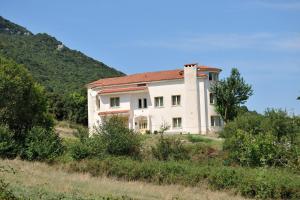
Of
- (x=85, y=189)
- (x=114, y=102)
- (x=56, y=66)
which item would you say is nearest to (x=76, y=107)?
(x=114, y=102)

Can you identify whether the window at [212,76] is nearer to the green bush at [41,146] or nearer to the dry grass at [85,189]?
the green bush at [41,146]

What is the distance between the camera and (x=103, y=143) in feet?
105

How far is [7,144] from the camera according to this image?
100 ft

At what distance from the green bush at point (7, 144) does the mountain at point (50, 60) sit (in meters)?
46.0

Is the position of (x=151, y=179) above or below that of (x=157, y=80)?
below

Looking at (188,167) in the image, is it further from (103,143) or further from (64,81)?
(64,81)

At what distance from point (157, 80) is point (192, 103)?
510 cm

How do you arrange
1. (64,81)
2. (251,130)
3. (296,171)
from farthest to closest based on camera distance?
(64,81) < (251,130) < (296,171)

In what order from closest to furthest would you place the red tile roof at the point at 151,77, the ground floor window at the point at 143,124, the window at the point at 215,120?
the window at the point at 215,120, the red tile roof at the point at 151,77, the ground floor window at the point at 143,124

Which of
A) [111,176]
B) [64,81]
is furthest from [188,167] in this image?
[64,81]

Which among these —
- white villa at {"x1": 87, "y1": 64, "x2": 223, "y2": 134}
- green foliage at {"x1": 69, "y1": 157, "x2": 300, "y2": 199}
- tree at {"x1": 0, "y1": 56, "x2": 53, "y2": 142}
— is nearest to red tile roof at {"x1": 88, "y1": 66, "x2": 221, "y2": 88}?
white villa at {"x1": 87, "y1": 64, "x2": 223, "y2": 134}

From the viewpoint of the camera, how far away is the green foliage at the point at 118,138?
31984 millimetres

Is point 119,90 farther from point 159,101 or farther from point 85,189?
point 85,189

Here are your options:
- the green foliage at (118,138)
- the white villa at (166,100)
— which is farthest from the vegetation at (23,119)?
the white villa at (166,100)
